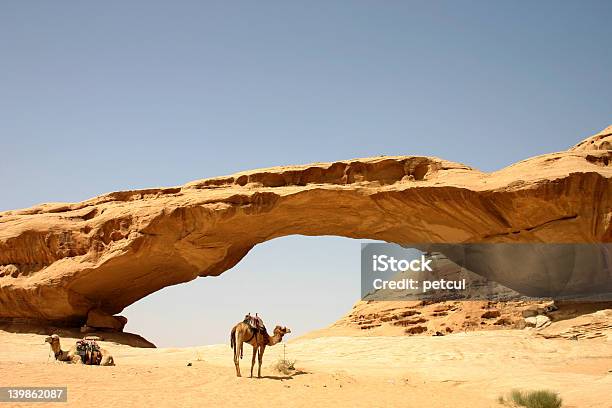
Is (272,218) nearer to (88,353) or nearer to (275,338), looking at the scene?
(275,338)

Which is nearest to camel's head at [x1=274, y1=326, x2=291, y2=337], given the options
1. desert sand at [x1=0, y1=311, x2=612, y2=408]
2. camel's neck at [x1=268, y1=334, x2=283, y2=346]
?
camel's neck at [x1=268, y1=334, x2=283, y2=346]

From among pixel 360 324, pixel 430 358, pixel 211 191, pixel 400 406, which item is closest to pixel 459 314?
pixel 360 324

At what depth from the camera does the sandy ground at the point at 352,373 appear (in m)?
10.5

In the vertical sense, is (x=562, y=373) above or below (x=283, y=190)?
below

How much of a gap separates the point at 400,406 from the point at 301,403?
1.78 meters

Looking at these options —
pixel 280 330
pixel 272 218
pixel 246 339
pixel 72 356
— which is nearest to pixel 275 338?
pixel 280 330

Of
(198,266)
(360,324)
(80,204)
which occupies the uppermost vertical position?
(80,204)

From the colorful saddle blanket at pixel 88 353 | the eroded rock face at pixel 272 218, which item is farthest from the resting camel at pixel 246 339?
the eroded rock face at pixel 272 218

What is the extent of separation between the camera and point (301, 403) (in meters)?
10.3

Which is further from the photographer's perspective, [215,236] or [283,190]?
[215,236]

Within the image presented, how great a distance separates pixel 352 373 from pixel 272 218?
7.43 m

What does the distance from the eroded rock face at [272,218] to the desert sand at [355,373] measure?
2.68 meters

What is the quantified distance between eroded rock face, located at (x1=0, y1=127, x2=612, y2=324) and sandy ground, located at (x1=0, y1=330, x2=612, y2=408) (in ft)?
9.74

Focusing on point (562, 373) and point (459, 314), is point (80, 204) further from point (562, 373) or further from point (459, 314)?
point (562, 373)
